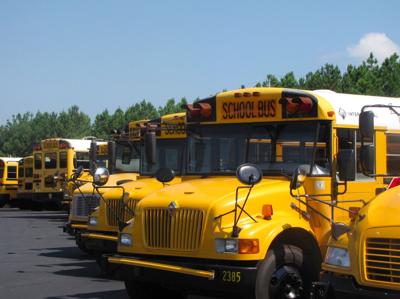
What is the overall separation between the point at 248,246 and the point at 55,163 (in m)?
19.7

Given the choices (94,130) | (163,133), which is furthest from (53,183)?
(94,130)

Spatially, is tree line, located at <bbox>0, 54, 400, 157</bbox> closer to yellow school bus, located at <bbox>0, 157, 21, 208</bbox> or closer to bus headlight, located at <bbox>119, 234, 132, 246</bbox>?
yellow school bus, located at <bbox>0, 157, 21, 208</bbox>

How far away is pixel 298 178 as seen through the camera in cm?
703

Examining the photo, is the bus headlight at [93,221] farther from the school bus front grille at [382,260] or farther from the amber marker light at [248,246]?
the school bus front grille at [382,260]

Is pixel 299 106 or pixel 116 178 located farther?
pixel 116 178

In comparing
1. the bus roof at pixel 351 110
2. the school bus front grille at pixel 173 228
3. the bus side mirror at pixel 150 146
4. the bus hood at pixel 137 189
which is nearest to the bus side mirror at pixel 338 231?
the school bus front grille at pixel 173 228

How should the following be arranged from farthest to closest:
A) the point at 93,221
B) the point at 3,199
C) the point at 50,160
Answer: the point at 3,199
the point at 50,160
the point at 93,221

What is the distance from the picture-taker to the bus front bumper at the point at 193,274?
247 inches

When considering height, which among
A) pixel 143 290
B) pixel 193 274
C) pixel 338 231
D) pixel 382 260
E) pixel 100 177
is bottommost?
pixel 143 290

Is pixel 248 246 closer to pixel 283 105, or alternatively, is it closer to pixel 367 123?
→ pixel 367 123

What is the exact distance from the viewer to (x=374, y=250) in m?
4.86

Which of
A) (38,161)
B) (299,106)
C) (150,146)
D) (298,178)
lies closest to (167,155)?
(150,146)

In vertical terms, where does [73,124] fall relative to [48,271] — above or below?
above

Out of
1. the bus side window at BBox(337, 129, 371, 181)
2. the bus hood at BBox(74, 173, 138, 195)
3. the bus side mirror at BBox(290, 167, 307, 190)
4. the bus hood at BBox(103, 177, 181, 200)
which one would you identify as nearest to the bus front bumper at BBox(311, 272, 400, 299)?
the bus side mirror at BBox(290, 167, 307, 190)
